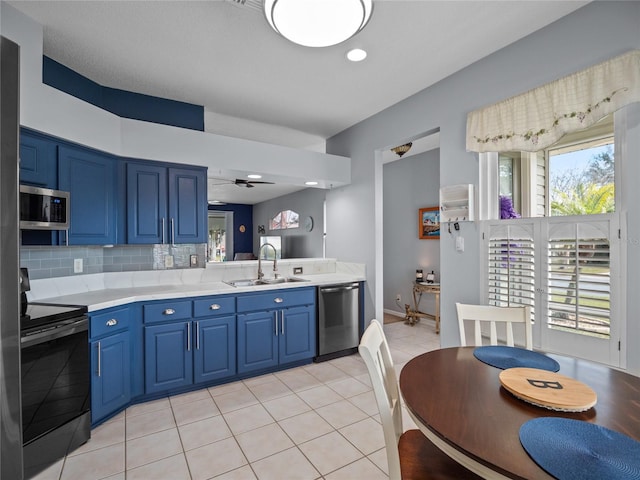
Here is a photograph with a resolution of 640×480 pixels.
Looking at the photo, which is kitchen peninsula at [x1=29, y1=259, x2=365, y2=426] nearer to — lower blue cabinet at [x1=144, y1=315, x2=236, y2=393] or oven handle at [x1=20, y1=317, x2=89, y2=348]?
lower blue cabinet at [x1=144, y1=315, x2=236, y2=393]

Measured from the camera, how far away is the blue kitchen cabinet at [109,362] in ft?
7.13

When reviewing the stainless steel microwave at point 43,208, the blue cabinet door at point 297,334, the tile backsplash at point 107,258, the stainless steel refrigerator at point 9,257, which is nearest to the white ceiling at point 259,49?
the stainless steel microwave at point 43,208

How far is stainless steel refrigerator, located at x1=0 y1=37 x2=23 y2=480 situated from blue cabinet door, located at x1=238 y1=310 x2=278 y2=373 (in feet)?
6.60

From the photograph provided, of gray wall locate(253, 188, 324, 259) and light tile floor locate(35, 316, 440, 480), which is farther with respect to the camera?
gray wall locate(253, 188, 324, 259)

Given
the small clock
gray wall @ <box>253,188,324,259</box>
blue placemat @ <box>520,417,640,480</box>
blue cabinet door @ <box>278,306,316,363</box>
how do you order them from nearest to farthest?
blue placemat @ <box>520,417,640,480</box> < blue cabinet door @ <box>278,306,316,363</box> < gray wall @ <box>253,188,324,259</box> < the small clock

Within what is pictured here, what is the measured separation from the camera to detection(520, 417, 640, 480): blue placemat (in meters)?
0.77

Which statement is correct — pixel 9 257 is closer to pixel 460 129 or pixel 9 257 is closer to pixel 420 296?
pixel 460 129

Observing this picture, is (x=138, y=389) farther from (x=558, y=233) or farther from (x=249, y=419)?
(x=558, y=233)

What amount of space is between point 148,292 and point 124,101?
5.98ft

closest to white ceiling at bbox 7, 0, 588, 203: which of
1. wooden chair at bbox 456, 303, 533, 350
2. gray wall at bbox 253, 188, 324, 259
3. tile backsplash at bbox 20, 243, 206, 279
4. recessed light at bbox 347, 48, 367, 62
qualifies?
recessed light at bbox 347, 48, 367, 62

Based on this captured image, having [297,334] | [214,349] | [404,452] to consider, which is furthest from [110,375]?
[404,452]

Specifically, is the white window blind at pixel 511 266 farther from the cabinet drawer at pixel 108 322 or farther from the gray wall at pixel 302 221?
the gray wall at pixel 302 221

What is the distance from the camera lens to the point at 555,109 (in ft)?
6.65

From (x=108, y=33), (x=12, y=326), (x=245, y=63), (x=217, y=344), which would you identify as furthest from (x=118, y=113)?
(x=12, y=326)
